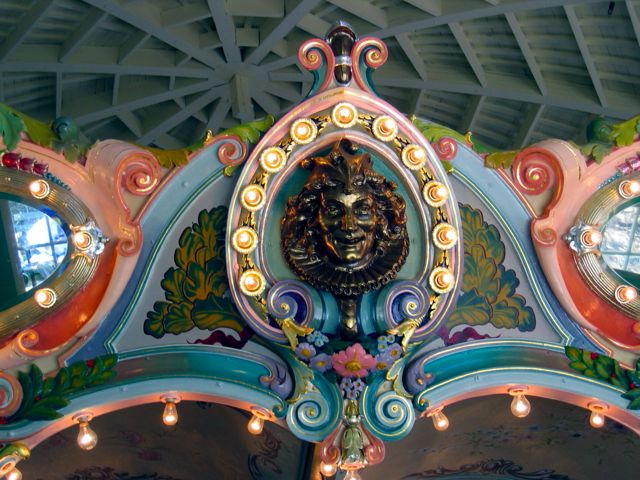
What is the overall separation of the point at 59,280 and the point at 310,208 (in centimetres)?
128

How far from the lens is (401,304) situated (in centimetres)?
417

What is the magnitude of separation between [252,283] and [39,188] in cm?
114

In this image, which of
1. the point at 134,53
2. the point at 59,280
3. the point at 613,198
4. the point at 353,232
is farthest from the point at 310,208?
the point at 134,53

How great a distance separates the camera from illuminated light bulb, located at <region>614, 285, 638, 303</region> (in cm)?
440

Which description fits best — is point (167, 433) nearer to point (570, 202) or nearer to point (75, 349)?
point (75, 349)

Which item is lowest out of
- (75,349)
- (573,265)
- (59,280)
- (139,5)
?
(75,349)

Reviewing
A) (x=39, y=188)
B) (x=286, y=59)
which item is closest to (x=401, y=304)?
(x=39, y=188)

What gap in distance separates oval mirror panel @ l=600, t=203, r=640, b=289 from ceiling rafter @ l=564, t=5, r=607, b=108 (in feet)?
10.8

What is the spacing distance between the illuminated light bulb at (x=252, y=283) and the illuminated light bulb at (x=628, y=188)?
1.96m

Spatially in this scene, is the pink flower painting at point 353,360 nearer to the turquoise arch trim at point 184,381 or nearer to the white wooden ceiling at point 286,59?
the turquoise arch trim at point 184,381

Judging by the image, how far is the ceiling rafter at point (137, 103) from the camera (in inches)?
344

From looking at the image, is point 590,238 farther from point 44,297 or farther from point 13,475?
point 13,475

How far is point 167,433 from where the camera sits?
16.5ft

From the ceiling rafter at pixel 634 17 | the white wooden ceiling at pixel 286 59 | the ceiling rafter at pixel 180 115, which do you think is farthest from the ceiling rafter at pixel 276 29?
the ceiling rafter at pixel 634 17
